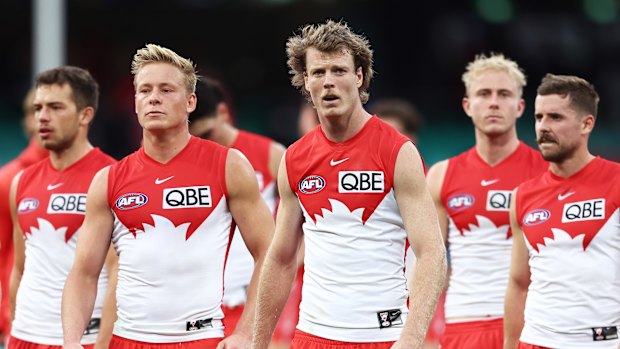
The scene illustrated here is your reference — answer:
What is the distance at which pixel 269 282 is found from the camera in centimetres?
604

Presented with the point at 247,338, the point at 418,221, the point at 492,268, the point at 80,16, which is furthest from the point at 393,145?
the point at 80,16

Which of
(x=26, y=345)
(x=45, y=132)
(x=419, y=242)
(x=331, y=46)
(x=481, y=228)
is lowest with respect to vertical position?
(x=26, y=345)

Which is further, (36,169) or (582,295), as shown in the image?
(36,169)

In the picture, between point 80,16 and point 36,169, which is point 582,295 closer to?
point 36,169

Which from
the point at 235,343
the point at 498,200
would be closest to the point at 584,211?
the point at 498,200

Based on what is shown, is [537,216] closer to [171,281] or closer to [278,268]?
[278,268]

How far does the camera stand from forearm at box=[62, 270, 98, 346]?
20.3 feet

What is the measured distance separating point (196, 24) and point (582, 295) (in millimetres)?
19459

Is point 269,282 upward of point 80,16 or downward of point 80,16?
downward

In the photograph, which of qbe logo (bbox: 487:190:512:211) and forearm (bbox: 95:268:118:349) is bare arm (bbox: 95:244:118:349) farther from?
qbe logo (bbox: 487:190:512:211)

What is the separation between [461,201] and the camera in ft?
26.5

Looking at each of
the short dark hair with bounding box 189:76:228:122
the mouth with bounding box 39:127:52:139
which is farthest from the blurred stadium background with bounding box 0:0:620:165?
the mouth with bounding box 39:127:52:139

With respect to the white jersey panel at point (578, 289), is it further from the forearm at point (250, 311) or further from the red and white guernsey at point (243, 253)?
the red and white guernsey at point (243, 253)

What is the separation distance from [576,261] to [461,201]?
1499mm
